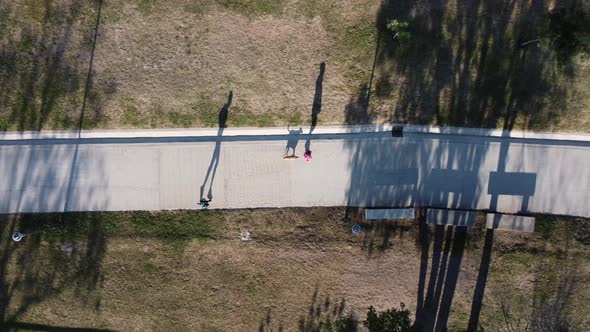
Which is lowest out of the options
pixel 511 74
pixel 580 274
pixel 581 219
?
pixel 580 274

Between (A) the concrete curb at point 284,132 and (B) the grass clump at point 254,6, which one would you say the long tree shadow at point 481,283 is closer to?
(A) the concrete curb at point 284,132

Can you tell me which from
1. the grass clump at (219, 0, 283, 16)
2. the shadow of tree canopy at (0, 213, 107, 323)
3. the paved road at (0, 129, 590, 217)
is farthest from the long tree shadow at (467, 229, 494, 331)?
the shadow of tree canopy at (0, 213, 107, 323)

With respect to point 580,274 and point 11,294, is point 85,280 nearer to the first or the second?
point 11,294

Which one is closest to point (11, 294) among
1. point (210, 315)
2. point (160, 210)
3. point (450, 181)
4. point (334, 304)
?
point (160, 210)

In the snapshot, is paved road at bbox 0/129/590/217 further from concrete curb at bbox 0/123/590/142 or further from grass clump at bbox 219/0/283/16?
grass clump at bbox 219/0/283/16

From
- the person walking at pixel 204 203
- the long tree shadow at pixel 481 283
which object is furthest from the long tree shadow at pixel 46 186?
the long tree shadow at pixel 481 283

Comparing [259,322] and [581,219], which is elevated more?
A: [581,219]
